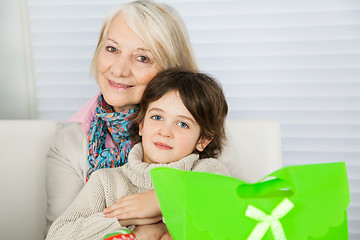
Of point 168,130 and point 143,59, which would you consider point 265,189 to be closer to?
point 168,130

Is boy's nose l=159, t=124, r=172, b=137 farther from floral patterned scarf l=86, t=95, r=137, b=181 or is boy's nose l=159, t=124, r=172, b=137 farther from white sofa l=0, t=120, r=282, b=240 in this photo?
white sofa l=0, t=120, r=282, b=240

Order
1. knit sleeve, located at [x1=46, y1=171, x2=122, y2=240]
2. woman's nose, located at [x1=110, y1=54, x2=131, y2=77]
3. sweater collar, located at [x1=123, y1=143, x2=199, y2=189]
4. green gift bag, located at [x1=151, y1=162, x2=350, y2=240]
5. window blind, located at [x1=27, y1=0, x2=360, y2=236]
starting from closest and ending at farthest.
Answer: green gift bag, located at [x1=151, y1=162, x2=350, y2=240] → knit sleeve, located at [x1=46, y1=171, x2=122, y2=240] → sweater collar, located at [x1=123, y1=143, x2=199, y2=189] → woman's nose, located at [x1=110, y1=54, x2=131, y2=77] → window blind, located at [x1=27, y1=0, x2=360, y2=236]

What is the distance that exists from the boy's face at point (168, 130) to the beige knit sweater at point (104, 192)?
43 mm

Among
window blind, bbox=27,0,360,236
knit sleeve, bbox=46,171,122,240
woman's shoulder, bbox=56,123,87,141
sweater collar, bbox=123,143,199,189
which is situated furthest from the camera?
window blind, bbox=27,0,360,236

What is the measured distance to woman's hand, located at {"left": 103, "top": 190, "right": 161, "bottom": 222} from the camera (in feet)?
4.28

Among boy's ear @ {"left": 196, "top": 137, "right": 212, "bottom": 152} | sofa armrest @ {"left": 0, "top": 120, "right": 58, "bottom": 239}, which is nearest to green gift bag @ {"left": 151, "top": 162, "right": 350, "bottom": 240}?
boy's ear @ {"left": 196, "top": 137, "right": 212, "bottom": 152}

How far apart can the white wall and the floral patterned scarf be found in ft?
2.95

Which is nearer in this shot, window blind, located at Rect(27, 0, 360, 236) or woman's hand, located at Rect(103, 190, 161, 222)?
woman's hand, located at Rect(103, 190, 161, 222)

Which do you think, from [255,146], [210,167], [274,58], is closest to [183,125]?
[210,167]

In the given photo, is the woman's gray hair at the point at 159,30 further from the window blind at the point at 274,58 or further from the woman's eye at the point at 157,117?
the window blind at the point at 274,58

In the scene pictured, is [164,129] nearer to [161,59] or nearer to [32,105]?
[161,59]

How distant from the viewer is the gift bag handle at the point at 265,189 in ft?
3.31

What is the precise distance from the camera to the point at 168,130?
1.44 meters

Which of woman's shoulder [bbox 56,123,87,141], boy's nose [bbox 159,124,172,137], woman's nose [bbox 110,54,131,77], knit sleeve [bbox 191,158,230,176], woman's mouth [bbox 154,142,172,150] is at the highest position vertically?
woman's nose [bbox 110,54,131,77]
